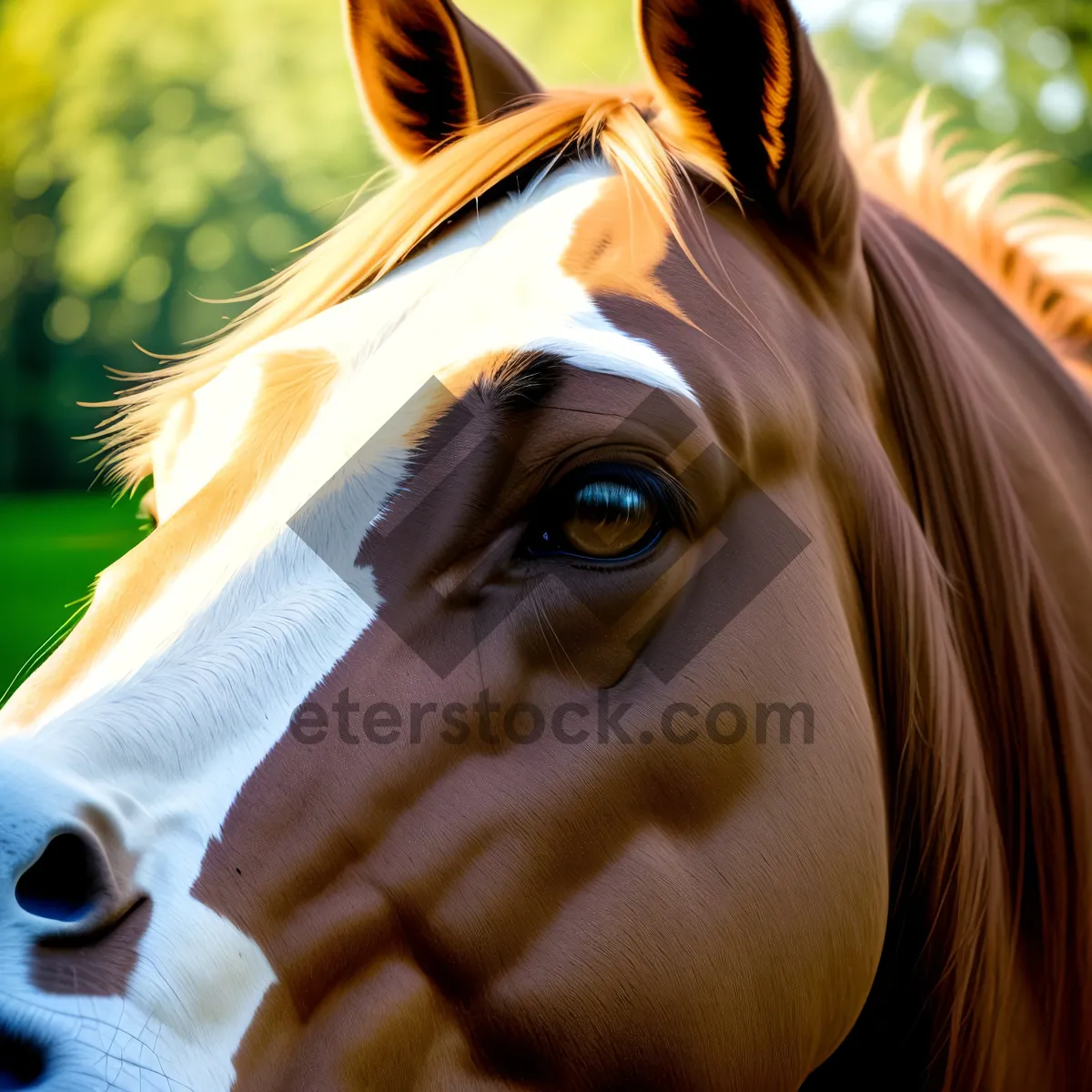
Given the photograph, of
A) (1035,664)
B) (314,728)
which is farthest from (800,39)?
(314,728)

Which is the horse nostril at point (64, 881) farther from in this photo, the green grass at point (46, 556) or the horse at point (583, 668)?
the green grass at point (46, 556)

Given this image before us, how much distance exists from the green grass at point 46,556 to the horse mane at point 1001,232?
499 cm

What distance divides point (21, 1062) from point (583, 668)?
2.13 feet

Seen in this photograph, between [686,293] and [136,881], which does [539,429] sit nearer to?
[686,293]

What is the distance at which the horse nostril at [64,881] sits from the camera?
3.04ft

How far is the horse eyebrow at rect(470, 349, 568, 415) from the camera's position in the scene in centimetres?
120

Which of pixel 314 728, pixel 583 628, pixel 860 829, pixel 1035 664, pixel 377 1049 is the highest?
pixel 314 728

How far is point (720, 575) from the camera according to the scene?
4.22 feet

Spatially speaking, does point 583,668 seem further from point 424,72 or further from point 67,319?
point 67,319

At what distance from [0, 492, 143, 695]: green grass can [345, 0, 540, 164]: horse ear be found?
475 cm

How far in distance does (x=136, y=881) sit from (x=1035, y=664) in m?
1.29

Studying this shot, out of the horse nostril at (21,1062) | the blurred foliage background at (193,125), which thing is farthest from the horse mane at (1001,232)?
the blurred foliage background at (193,125)

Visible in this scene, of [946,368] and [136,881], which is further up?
[136,881]

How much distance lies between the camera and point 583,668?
47.0 inches
